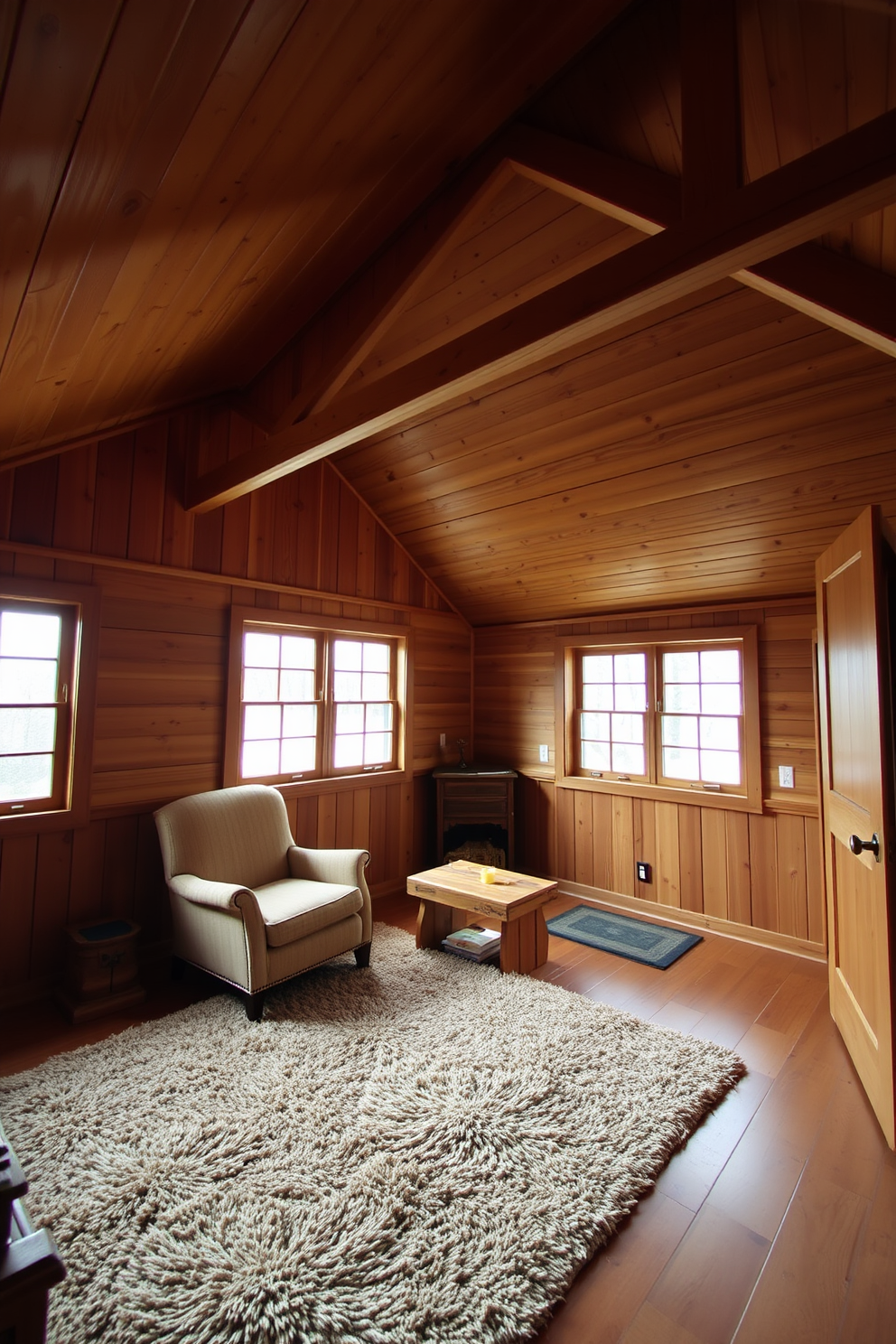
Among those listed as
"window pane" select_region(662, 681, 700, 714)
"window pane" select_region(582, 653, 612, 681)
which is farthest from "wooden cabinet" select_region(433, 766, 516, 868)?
"window pane" select_region(662, 681, 700, 714)

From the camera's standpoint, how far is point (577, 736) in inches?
191

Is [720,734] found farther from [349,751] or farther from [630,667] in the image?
[349,751]

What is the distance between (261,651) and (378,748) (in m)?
1.22

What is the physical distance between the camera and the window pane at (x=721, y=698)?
4.07 metres

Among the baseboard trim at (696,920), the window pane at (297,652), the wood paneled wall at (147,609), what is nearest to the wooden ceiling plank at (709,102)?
the wood paneled wall at (147,609)

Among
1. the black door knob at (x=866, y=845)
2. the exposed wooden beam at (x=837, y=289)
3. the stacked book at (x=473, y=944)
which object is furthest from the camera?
the stacked book at (x=473, y=944)

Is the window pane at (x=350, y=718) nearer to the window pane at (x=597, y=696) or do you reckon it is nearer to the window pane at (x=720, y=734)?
the window pane at (x=597, y=696)

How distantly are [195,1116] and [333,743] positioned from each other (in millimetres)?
2436

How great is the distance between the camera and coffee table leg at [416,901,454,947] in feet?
11.6

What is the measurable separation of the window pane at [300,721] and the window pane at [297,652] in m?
0.28

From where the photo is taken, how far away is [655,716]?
14.4ft

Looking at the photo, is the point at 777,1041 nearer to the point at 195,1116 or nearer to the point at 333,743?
the point at 195,1116

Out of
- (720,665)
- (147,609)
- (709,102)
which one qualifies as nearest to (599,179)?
(709,102)

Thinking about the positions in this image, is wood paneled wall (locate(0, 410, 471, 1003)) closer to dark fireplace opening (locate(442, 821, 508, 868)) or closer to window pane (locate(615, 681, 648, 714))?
dark fireplace opening (locate(442, 821, 508, 868))
